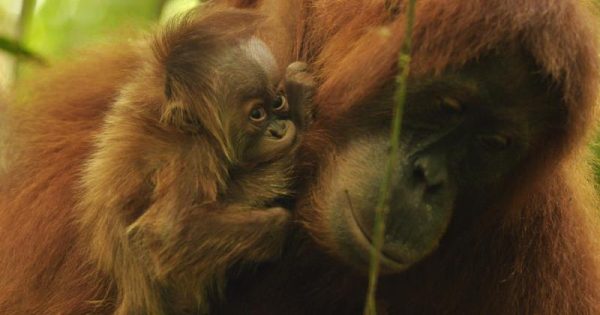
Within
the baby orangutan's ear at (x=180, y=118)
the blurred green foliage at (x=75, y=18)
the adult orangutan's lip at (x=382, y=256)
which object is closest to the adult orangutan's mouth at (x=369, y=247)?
the adult orangutan's lip at (x=382, y=256)

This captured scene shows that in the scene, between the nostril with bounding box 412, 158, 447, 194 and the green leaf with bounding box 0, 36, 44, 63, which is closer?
the green leaf with bounding box 0, 36, 44, 63

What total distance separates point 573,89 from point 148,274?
162cm

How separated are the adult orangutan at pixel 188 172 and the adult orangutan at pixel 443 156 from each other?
185 millimetres

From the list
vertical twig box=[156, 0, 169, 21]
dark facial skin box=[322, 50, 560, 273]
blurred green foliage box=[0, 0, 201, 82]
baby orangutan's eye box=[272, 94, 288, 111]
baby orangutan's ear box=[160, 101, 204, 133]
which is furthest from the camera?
vertical twig box=[156, 0, 169, 21]

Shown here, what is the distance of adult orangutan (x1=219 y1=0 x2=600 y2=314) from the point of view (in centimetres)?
340

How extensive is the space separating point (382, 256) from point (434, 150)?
16.7 inches

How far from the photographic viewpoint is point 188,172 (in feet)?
11.3

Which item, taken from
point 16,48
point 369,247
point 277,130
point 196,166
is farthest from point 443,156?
point 16,48

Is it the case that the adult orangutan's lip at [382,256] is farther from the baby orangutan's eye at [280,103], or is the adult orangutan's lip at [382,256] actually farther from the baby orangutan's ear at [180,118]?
the baby orangutan's ear at [180,118]

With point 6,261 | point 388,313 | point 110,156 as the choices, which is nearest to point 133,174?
point 110,156

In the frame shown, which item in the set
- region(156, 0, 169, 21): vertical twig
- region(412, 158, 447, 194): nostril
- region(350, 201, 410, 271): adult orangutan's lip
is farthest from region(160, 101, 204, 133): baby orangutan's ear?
region(156, 0, 169, 21): vertical twig

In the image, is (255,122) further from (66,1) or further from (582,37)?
(66,1)

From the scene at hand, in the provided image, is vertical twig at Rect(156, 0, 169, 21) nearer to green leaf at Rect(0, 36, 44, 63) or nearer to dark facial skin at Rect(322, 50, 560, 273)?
dark facial skin at Rect(322, 50, 560, 273)

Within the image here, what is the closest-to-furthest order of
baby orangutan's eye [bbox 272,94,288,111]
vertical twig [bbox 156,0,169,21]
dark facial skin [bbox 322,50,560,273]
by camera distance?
dark facial skin [bbox 322,50,560,273] → baby orangutan's eye [bbox 272,94,288,111] → vertical twig [bbox 156,0,169,21]
